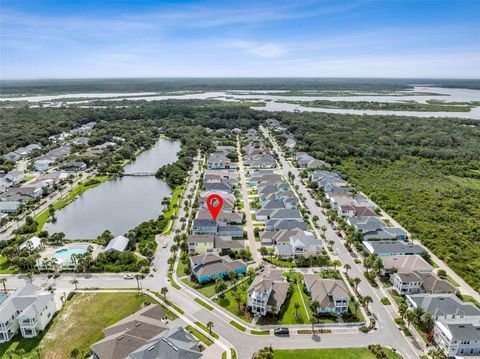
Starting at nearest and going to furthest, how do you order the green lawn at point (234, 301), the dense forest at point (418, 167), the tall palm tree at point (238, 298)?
the green lawn at point (234, 301)
the tall palm tree at point (238, 298)
the dense forest at point (418, 167)

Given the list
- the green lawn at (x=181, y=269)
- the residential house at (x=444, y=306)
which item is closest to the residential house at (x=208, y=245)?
the green lawn at (x=181, y=269)

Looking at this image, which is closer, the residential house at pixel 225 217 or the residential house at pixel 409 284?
the residential house at pixel 409 284

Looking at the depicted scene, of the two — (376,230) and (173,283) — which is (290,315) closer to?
(173,283)

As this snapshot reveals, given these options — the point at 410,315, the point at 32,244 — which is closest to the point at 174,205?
the point at 32,244

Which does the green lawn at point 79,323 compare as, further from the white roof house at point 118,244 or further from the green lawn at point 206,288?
the white roof house at point 118,244

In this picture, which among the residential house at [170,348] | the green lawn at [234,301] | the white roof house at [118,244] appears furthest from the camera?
the white roof house at [118,244]

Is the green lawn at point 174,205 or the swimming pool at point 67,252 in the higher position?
the swimming pool at point 67,252

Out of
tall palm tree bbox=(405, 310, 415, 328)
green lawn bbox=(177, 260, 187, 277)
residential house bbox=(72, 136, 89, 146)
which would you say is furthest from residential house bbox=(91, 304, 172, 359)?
residential house bbox=(72, 136, 89, 146)

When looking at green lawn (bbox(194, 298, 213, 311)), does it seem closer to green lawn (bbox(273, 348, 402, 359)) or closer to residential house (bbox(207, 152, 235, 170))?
green lawn (bbox(273, 348, 402, 359))

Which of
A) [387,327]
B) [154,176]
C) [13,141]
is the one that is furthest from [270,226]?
[13,141]
